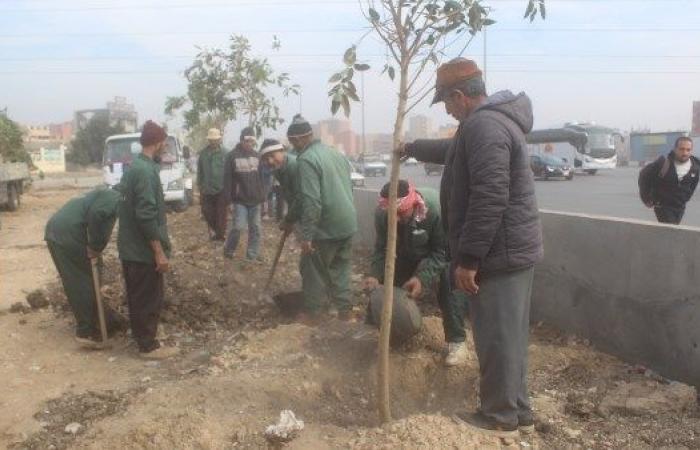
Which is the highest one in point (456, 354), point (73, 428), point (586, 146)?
point (586, 146)

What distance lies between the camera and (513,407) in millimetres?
3361

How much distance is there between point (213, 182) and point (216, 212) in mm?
682

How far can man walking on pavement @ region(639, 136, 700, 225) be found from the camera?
6.62m

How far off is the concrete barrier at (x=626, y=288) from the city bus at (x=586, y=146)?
3140 cm

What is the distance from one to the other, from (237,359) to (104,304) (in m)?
1.59

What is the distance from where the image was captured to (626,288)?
4.59 m

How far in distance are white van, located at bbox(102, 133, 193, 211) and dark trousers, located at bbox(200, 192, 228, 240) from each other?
214 inches

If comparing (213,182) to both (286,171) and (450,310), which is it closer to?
(286,171)

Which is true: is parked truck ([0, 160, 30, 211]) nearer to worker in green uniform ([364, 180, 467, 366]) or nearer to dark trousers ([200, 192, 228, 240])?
dark trousers ([200, 192, 228, 240])

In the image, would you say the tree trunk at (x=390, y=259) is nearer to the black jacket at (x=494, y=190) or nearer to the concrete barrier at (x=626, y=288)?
the black jacket at (x=494, y=190)

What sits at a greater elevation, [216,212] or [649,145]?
[649,145]

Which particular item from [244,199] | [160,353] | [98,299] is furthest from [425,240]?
[244,199]

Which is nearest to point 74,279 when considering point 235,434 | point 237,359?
point 237,359

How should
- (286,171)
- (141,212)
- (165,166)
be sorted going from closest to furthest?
(141,212)
(286,171)
(165,166)
